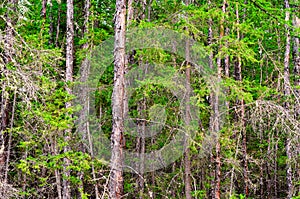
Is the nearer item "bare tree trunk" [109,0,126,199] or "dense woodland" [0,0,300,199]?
"bare tree trunk" [109,0,126,199]

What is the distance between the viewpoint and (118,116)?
6863 mm

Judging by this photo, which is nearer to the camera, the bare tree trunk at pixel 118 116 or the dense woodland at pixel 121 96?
the bare tree trunk at pixel 118 116

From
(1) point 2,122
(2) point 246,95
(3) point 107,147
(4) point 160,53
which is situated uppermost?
(4) point 160,53

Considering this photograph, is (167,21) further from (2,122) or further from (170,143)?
(2,122)

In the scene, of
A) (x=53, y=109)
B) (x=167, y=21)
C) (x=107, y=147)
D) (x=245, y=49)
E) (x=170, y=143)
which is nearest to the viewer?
(x=53, y=109)

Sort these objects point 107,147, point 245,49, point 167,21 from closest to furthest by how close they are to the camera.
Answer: point 245,49 < point 167,21 < point 107,147

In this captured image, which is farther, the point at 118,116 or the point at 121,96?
the point at 121,96

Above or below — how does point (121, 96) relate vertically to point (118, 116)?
above

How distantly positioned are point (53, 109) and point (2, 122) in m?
2.25

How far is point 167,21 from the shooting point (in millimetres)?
9016

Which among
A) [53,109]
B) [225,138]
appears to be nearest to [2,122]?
[53,109]

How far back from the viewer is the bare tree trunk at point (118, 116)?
A: 6.77 metres

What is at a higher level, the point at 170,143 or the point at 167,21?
the point at 167,21

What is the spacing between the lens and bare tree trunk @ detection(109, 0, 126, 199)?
6766 mm
